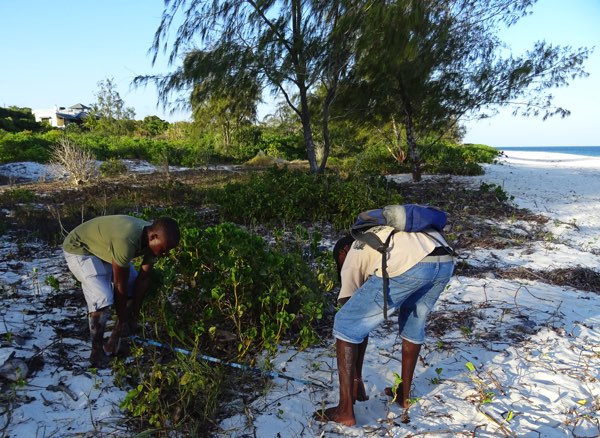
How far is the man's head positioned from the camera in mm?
2760

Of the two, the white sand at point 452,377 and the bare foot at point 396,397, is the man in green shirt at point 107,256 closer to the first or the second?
the white sand at point 452,377

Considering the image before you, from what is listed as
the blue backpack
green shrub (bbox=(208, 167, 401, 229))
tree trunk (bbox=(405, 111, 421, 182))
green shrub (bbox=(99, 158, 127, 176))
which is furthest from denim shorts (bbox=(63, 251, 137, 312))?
green shrub (bbox=(99, 158, 127, 176))

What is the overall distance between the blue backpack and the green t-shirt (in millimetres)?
1491

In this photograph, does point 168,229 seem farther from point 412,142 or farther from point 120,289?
point 412,142

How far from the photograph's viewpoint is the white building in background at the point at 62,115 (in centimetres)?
4872

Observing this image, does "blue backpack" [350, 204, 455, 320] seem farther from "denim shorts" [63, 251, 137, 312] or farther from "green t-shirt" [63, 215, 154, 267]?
Answer: "denim shorts" [63, 251, 137, 312]

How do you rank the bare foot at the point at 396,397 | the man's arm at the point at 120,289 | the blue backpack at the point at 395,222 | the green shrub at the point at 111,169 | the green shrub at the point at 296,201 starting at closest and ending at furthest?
the blue backpack at the point at 395,222 < the bare foot at the point at 396,397 < the man's arm at the point at 120,289 < the green shrub at the point at 296,201 < the green shrub at the point at 111,169

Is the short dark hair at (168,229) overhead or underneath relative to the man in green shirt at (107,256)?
overhead

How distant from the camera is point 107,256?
290cm

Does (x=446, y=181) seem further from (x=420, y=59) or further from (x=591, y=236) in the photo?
(x=591, y=236)

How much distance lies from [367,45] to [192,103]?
399 cm

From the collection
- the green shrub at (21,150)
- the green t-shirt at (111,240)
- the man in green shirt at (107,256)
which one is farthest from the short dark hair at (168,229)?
the green shrub at (21,150)

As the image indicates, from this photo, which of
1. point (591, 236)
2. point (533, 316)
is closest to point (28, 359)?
point (533, 316)

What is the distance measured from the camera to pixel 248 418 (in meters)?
2.48
